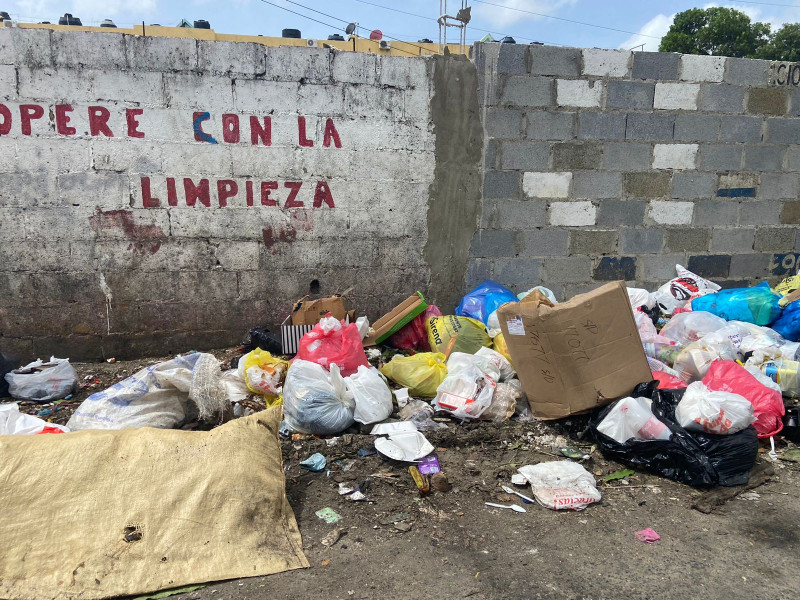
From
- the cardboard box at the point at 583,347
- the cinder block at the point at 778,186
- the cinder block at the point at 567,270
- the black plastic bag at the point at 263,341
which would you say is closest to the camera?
the cardboard box at the point at 583,347

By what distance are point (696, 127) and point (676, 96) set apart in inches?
12.6

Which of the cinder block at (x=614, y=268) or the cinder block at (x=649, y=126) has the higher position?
the cinder block at (x=649, y=126)

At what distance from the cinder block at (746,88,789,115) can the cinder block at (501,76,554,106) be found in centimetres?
183

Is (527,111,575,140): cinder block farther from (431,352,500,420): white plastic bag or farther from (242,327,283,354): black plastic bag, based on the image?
(242,327,283,354): black plastic bag

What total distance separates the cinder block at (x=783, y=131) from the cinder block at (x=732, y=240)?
797mm

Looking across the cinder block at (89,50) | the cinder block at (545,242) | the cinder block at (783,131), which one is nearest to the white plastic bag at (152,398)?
the cinder block at (89,50)

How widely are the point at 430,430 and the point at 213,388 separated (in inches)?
48.2

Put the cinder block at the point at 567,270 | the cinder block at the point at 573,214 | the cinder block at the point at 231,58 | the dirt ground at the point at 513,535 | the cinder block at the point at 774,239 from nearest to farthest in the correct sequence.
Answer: the dirt ground at the point at 513,535
the cinder block at the point at 231,58
the cinder block at the point at 573,214
the cinder block at the point at 567,270
the cinder block at the point at 774,239

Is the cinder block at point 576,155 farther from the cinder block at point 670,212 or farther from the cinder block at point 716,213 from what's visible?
the cinder block at point 716,213

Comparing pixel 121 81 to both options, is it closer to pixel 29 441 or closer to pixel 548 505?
pixel 29 441

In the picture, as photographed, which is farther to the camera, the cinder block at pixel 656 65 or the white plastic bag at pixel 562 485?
the cinder block at pixel 656 65

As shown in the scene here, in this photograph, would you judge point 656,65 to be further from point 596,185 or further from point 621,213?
point 621,213

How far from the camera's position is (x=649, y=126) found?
15.3 ft

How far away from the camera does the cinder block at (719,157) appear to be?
4797 millimetres
